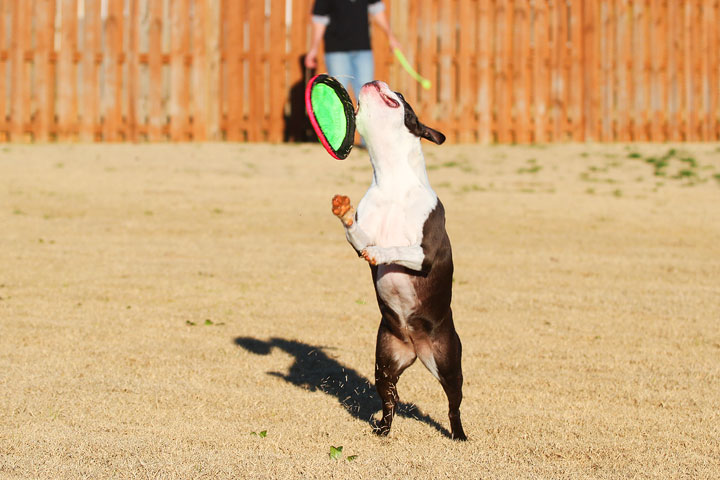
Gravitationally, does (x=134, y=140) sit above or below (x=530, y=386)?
above

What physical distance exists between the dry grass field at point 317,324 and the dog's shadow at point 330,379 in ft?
0.08

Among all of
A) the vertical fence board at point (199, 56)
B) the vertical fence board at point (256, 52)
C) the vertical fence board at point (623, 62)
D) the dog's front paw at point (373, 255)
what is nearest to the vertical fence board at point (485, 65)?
the vertical fence board at point (623, 62)

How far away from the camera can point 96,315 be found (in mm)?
6977

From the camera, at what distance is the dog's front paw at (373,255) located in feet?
12.3

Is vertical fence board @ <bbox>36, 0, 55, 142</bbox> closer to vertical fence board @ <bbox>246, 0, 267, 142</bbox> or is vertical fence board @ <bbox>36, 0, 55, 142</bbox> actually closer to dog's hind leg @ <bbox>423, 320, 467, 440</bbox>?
vertical fence board @ <bbox>246, 0, 267, 142</bbox>

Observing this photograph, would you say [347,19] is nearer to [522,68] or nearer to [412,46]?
[412,46]

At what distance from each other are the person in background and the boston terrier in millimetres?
10202

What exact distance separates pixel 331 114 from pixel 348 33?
10.6 metres

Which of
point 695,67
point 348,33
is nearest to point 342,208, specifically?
point 348,33

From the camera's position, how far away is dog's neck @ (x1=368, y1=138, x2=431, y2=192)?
3.99 metres

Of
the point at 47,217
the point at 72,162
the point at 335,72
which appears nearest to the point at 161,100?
the point at 72,162

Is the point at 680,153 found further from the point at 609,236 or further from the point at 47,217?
the point at 47,217

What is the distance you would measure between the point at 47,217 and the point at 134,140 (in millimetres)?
4401

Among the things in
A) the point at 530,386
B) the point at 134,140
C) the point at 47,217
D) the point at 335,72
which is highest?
the point at 335,72
